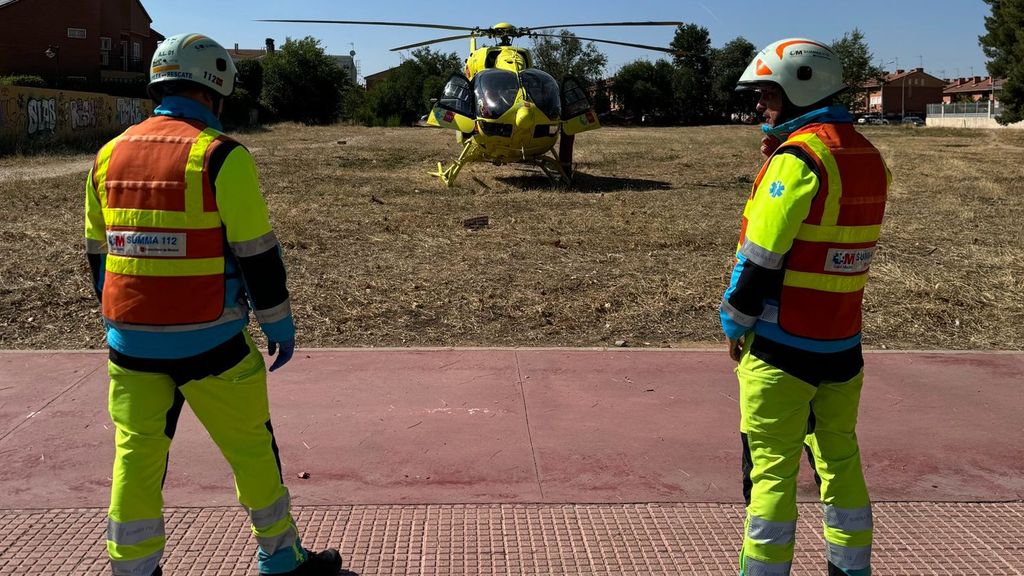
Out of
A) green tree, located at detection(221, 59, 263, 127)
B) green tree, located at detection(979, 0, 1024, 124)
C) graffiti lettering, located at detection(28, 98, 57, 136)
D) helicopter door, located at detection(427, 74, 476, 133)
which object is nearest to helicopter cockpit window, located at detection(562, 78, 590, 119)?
helicopter door, located at detection(427, 74, 476, 133)

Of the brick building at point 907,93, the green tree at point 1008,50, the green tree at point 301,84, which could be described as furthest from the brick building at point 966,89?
the green tree at point 301,84

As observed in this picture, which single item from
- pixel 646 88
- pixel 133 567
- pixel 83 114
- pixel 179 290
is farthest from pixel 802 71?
pixel 646 88

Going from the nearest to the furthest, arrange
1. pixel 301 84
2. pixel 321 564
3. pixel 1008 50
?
1. pixel 321 564
2. pixel 1008 50
3. pixel 301 84

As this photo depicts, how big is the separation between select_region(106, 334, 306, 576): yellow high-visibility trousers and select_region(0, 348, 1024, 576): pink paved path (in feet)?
1.73

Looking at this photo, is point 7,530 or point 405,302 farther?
point 405,302

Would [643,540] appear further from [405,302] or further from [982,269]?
[982,269]

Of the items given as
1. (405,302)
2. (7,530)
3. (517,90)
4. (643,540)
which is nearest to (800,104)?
(643,540)

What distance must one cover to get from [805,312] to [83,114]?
35.0 meters

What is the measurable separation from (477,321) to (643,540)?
4008mm

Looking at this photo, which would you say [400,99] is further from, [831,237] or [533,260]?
[831,237]

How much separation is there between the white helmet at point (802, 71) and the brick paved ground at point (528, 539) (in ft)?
6.38

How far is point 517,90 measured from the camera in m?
17.6

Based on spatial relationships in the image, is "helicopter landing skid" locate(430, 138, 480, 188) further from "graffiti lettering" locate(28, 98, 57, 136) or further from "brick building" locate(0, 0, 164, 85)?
"brick building" locate(0, 0, 164, 85)

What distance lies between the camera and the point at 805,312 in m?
3.09
